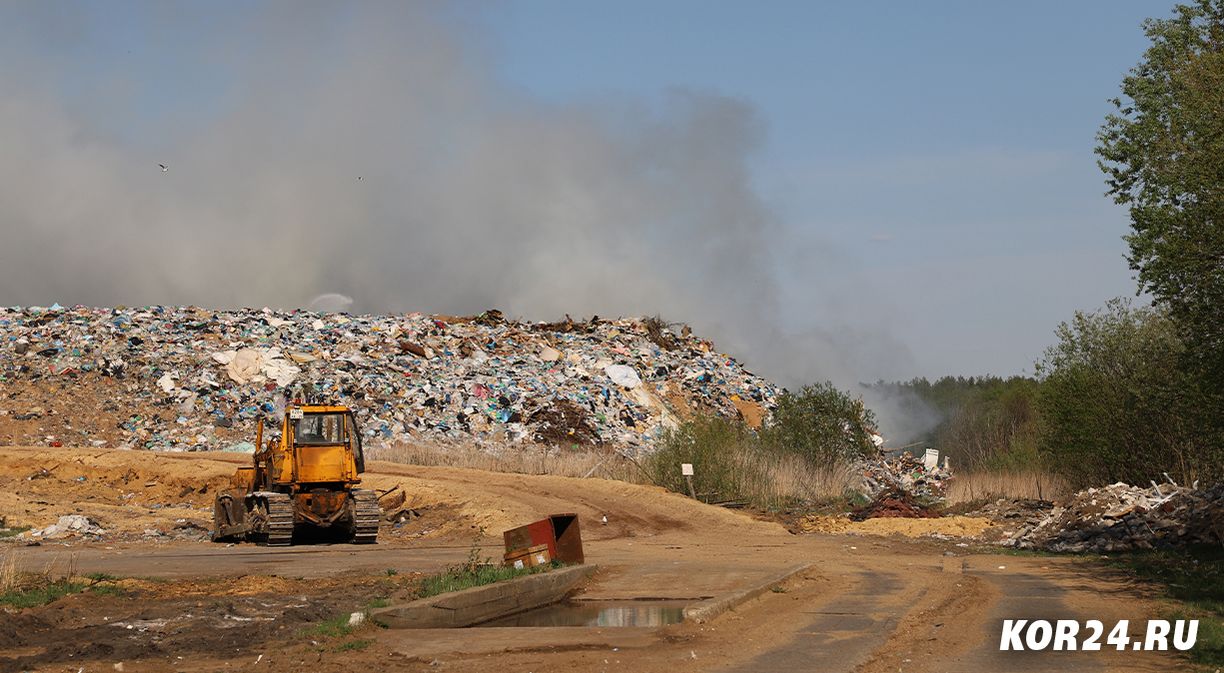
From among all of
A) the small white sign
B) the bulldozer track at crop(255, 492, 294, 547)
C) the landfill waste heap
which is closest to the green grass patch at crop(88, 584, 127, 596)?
the bulldozer track at crop(255, 492, 294, 547)

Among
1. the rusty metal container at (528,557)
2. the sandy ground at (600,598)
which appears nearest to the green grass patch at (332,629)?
the sandy ground at (600,598)

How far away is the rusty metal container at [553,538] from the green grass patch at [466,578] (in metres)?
0.69

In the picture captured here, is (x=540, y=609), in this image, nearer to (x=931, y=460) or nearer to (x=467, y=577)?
(x=467, y=577)

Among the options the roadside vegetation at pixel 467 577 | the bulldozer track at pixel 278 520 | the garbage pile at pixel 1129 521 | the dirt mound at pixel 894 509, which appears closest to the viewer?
the roadside vegetation at pixel 467 577

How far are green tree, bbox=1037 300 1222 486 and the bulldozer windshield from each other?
Result: 52.7 feet

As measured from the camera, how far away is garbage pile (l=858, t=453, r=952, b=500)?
37603mm

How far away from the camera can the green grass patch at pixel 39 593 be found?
42.0ft

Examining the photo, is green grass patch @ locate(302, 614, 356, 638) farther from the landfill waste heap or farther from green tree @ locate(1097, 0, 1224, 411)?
the landfill waste heap

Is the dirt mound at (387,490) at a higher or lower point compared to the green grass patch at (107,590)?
higher

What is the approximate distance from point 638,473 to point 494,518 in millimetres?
7597

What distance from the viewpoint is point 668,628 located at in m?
12.2

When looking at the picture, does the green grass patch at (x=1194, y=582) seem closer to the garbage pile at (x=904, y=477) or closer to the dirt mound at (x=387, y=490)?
the dirt mound at (x=387, y=490)

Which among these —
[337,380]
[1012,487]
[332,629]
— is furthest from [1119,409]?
[337,380]

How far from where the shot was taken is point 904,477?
4409cm
